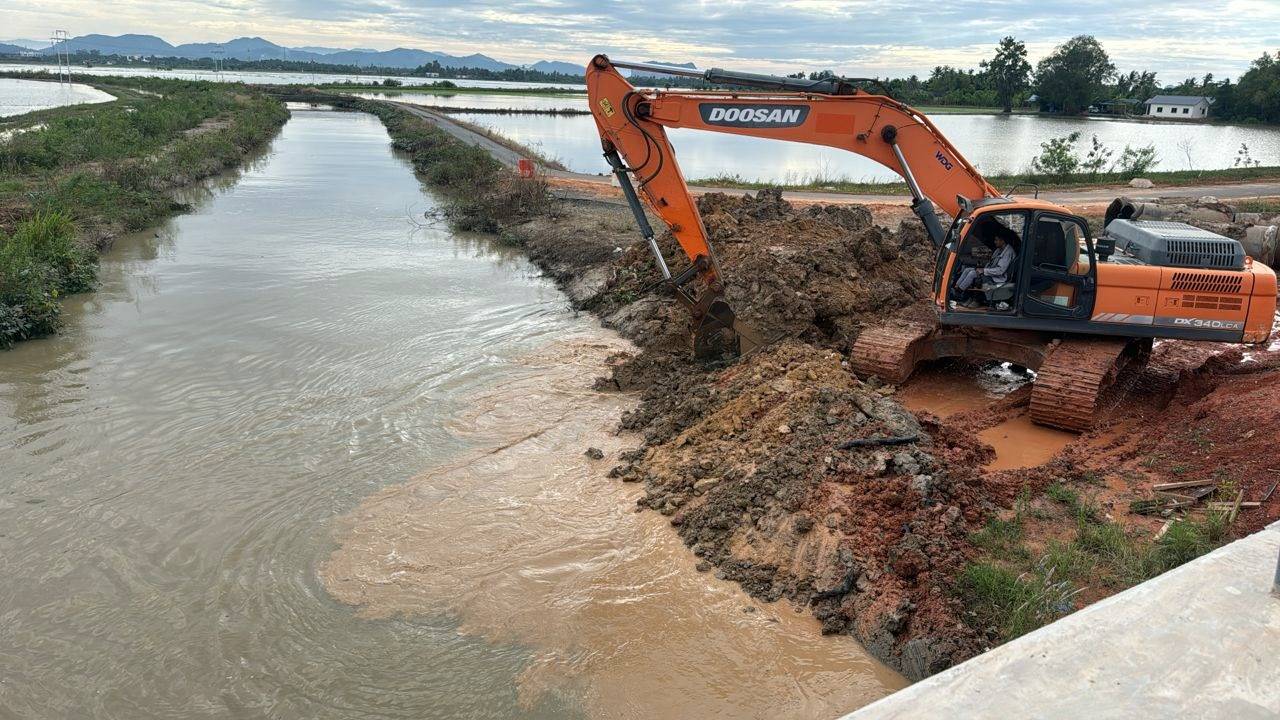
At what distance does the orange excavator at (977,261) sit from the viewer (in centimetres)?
870

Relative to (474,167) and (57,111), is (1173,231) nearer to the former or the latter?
(474,167)

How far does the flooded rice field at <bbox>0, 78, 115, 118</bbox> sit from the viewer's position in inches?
1930

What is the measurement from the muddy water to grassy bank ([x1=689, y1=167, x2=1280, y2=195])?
1620cm

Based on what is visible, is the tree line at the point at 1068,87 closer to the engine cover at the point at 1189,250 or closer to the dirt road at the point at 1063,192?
the dirt road at the point at 1063,192

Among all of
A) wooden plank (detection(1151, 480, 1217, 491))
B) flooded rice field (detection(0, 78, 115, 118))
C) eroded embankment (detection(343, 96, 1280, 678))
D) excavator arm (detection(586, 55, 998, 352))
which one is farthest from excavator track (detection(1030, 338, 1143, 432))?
flooded rice field (detection(0, 78, 115, 118))

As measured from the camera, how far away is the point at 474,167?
26.3 m

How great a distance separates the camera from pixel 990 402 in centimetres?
975

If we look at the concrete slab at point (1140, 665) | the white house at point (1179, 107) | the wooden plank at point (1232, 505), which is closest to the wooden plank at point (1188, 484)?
the wooden plank at point (1232, 505)

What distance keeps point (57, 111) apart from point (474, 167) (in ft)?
107

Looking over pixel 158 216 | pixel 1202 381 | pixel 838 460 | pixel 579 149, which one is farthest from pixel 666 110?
pixel 579 149

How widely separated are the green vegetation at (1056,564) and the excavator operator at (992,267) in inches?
130

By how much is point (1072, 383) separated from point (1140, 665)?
5223 mm

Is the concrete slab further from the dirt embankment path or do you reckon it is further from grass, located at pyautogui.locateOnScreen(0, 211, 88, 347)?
grass, located at pyautogui.locateOnScreen(0, 211, 88, 347)

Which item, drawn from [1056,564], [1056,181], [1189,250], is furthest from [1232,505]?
[1056,181]
